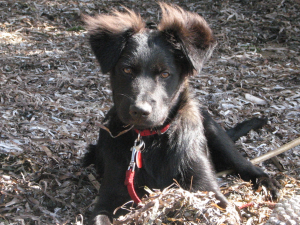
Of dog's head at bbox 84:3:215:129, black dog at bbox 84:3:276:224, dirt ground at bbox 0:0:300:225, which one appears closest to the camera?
dog's head at bbox 84:3:215:129

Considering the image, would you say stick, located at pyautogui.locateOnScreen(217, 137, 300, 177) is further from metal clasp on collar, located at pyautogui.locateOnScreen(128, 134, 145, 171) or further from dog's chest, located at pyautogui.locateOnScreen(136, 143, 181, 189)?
metal clasp on collar, located at pyautogui.locateOnScreen(128, 134, 145, 171)

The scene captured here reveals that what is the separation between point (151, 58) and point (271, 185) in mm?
1734

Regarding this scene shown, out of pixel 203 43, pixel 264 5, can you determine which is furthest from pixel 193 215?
pixel 264 5

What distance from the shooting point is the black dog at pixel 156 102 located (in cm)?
301

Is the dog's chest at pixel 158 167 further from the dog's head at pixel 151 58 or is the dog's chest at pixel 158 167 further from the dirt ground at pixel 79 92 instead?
the dirt ground at pixel 79 92

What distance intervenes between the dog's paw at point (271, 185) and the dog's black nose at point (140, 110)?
1.55 m

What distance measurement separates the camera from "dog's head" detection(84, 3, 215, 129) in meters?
2.90

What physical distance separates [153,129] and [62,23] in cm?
547

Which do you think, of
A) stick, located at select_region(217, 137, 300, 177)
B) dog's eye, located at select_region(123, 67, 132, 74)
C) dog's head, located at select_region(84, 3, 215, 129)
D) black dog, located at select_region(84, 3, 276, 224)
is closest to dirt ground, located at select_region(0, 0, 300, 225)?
stick, located at select_region(217, 137, 300, 177)

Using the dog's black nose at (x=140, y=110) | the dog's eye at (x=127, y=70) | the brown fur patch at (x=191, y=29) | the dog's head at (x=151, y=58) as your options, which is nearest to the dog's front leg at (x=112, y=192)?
the dog's head at (x=151, y=58)

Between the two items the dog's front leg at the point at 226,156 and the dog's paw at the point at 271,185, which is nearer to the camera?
the dog's paw at the point at 271,185

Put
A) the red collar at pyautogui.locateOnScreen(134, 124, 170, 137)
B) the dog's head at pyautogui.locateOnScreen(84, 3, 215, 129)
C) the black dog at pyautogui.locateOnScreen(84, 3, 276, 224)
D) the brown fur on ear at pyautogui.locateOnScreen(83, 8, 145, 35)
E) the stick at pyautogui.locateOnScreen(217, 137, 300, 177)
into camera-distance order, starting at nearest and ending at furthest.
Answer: the dog's head at pyautogui.locateOnScreen(84, 3, 215, 129), the black dog at pyautogui.locateOnScreen(84, 3, 276, 224), the red collar at pyautogui.locateOnScreen(134, 124, 170, 137), the brown fur on ear at pyautogui.locateOnScreen(83, 8, 145, 35), the stick at pyautogui.locateOnScreen(217, 137, 300, 177)

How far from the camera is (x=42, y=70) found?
5.87 meters

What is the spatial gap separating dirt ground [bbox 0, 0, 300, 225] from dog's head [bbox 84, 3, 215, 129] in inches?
38.9
